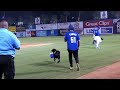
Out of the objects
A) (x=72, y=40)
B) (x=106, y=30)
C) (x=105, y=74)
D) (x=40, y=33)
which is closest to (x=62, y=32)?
(x=40, y=33)

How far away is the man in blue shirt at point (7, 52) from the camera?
7172 millimetres

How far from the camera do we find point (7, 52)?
23.7ft

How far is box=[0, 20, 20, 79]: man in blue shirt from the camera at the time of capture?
7172mm

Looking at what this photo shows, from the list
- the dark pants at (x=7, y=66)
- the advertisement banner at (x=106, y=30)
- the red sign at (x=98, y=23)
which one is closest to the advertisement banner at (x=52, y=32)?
the red sign at (x=98, y=23)

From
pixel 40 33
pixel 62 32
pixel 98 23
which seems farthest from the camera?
pixel 40 33

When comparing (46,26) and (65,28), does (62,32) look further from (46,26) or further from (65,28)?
(46,26)

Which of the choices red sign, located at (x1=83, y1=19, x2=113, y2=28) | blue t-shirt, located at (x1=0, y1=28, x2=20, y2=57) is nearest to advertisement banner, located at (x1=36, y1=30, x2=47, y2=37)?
red sign, located at (x1=83, y1=19, x2=113, y2=28)

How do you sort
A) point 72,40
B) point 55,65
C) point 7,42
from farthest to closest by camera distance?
point 55,65, point 72,40, point 7,42

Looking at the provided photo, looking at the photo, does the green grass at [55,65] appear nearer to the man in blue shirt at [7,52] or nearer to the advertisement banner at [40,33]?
the man in blue shirt at [7,52]

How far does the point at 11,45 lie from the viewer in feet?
24.0

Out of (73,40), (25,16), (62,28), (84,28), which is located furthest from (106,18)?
(73,40)

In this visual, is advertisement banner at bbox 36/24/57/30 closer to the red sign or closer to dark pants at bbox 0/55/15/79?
the red sign
